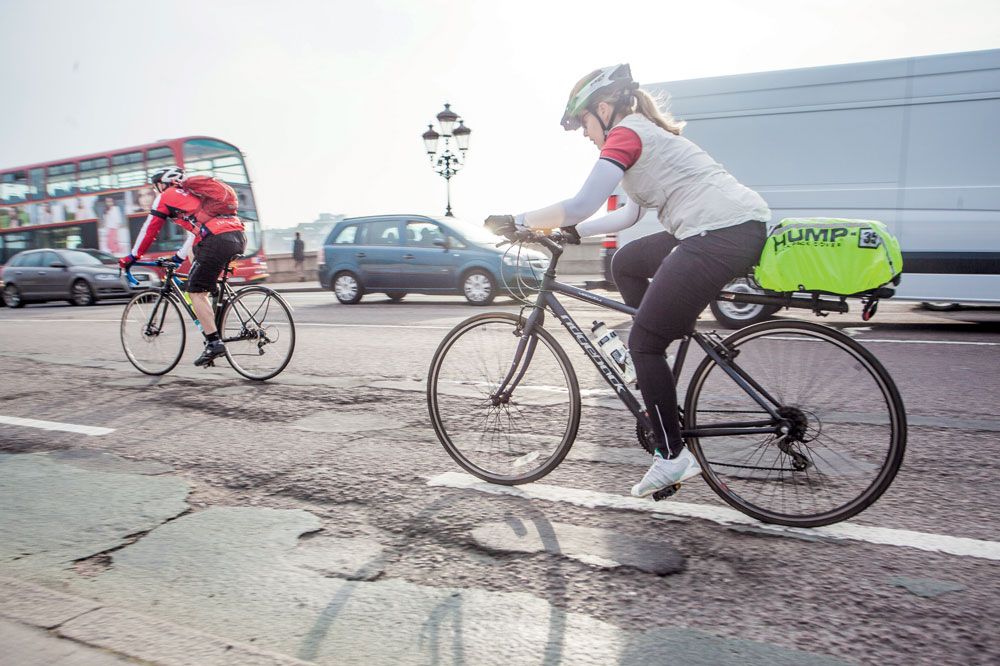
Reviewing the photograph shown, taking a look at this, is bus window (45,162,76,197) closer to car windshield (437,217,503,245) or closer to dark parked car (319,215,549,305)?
dark parked car (319,215,549,305)

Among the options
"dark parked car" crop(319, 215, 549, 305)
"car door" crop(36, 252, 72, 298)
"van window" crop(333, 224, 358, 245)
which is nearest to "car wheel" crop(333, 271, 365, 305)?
"dark parked car" crop(319, 215, 549, 305)

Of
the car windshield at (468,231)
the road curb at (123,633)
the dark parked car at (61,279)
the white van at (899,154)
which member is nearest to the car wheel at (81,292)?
the dark parked car at (61,279)

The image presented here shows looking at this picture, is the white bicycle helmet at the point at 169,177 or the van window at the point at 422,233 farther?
the van window at the point at 422,233

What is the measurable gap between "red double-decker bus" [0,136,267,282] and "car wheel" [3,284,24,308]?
2.89m

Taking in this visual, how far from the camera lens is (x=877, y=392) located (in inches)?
94.7

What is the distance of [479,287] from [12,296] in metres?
11.7

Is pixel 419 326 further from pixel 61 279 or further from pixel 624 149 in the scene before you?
pixel 61 279

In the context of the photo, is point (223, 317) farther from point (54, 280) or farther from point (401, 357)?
point (54, 280)

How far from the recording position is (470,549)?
2.40 metres

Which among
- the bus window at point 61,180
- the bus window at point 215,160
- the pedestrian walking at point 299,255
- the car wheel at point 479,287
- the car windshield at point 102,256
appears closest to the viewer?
the car wheel at point 479,287

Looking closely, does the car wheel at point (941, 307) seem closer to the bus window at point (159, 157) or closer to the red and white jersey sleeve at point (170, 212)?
the red and white jersey sleeve at point (170, 212)

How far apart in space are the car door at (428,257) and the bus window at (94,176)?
34.1 ft

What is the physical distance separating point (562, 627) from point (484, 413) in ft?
4.65

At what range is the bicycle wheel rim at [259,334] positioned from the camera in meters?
5.71
